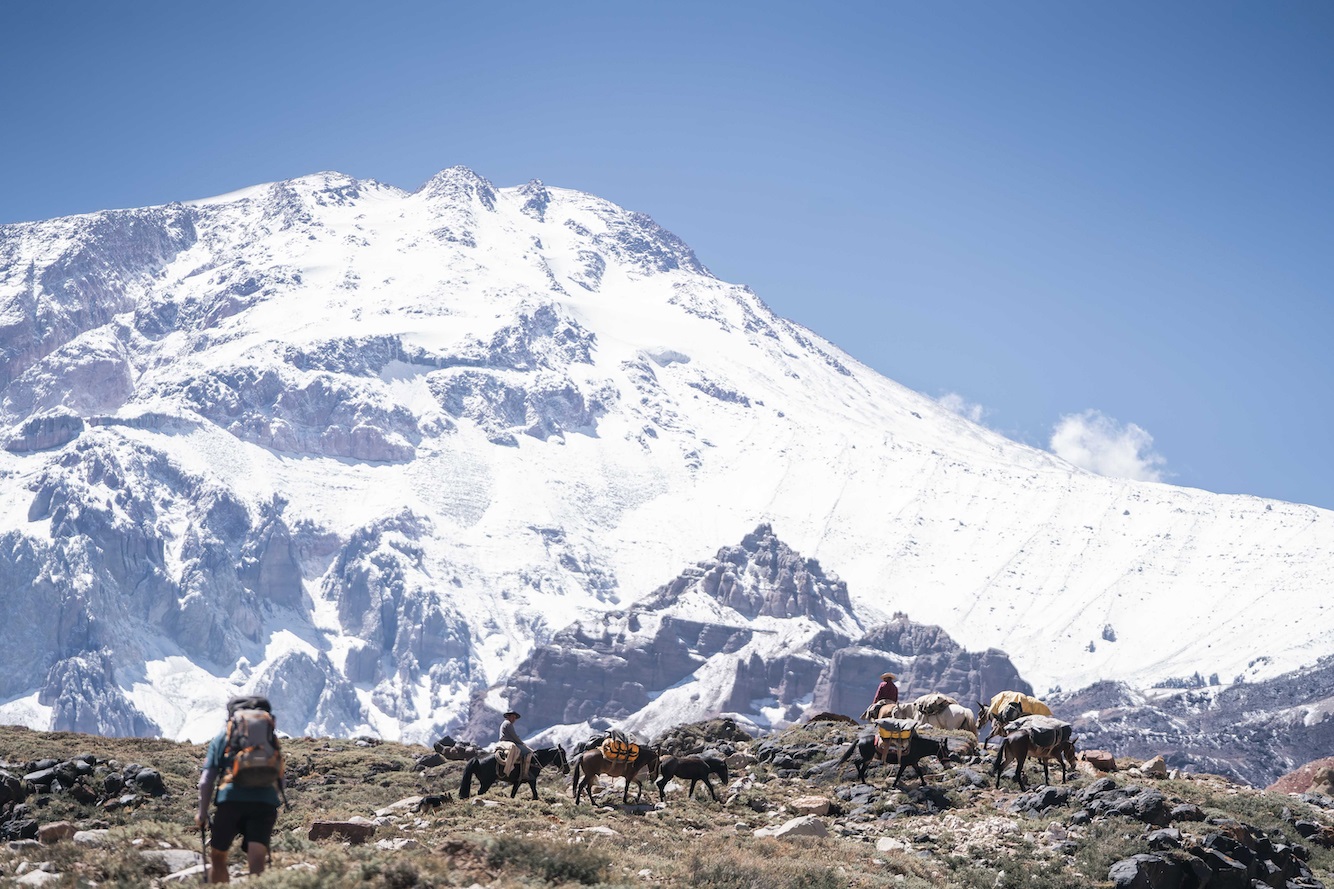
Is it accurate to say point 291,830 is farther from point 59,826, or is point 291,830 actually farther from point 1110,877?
point 1110,877

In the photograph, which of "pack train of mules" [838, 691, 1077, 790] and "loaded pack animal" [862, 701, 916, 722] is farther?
"loaded pack animal" [862, 701, 916, 722]

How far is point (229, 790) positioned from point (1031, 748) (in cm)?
2400

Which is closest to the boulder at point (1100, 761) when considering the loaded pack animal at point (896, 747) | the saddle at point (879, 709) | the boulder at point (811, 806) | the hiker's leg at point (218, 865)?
the loaded pack animal at point (896, 747)

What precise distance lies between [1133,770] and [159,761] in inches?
1270

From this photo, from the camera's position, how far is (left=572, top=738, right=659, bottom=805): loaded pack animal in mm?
34812

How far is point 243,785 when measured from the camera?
2025 cm

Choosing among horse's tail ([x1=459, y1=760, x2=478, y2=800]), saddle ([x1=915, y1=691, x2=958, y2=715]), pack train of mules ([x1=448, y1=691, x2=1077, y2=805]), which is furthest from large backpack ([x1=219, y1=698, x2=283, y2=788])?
saddle ([x1=915, y1=691, x2=958, y2=715])

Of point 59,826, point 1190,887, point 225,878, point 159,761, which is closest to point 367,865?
point 225,878

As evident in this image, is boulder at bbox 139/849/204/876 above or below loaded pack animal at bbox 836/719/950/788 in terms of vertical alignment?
below

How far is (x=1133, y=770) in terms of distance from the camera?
1679 inches

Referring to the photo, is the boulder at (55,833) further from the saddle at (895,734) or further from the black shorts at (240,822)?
the saddle at (895,734)

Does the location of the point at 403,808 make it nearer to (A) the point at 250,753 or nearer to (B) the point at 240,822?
(B) the point at 240,822

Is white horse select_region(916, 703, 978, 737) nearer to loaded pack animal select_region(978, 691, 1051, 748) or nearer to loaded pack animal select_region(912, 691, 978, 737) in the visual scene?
loaded pack animal select_region(912, 691, 978, 737)

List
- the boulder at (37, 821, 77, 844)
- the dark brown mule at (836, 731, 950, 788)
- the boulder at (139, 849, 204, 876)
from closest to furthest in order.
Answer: the boulder at (139, 849, 204, 876) → the boulder at (37, 821, 77, 844) → the dark brown mule at (836, 731, 950, 788)
